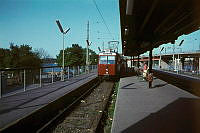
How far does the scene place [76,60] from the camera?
7744 cm

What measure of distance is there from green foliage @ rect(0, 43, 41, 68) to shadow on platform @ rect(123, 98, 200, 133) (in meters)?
20.3

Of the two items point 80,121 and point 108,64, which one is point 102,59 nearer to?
point 108,64

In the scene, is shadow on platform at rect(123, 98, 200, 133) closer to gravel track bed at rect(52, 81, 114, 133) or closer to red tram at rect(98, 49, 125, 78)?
gravel track bed at rect(52, 81, 114, 133)

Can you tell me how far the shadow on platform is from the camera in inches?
234

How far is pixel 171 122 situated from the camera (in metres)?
6.68

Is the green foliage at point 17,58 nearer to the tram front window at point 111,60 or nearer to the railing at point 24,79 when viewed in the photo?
the railing at point 24,79

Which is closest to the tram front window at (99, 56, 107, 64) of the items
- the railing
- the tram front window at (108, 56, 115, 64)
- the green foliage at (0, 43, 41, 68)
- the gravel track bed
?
the tram front window at (108, 56, 115, 64)

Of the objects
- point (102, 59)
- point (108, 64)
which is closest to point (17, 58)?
point (102, 59)

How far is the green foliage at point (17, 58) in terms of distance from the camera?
24.7m

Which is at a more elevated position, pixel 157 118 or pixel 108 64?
pixel 108 64

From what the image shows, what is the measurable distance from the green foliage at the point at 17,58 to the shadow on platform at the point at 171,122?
66.7ft

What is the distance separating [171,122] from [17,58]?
22.5 m

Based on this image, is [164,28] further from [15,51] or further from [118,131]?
[15,51]

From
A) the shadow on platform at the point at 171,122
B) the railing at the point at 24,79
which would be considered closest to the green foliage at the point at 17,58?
the railing at the point at 24,79
